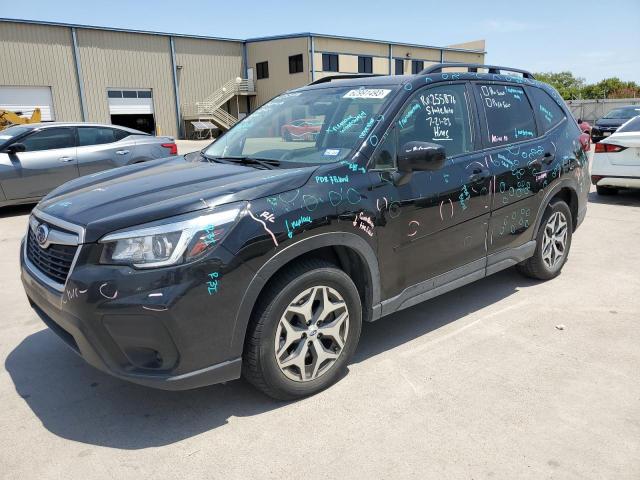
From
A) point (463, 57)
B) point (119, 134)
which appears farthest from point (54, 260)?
point (463, 57)

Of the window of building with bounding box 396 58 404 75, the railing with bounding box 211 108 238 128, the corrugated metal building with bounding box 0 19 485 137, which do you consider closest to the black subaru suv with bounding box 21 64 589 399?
the corrugated metal building with bounding box 0 19 485 137

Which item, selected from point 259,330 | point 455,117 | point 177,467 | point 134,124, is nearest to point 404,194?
point 455,117

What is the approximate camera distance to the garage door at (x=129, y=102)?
38.2m

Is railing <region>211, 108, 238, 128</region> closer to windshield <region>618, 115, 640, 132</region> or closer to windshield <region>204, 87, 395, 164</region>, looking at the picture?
windshield <region>618, 115, 640, 132</region>

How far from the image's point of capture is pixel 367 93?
3.66 m

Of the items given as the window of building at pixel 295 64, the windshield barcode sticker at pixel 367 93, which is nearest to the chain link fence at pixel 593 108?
the window of building at pixel 295 64

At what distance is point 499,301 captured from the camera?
4645 mm

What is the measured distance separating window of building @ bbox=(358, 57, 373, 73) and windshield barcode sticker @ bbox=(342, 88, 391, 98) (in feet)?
147

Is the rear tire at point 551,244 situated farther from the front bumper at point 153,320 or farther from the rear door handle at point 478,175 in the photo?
the front bumper at point 153,320

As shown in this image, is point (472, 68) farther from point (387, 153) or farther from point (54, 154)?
point (54, 154)

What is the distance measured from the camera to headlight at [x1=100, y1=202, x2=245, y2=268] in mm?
2498

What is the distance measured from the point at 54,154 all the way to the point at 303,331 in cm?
753

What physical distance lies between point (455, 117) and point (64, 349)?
3334mm

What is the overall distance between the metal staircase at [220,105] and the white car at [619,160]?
35.9m
